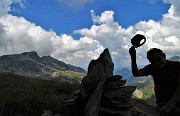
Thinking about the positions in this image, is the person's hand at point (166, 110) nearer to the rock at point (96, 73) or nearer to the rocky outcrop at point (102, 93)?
the rocky outcrop at point (102, 93)

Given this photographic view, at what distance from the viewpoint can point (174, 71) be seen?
9219 mm

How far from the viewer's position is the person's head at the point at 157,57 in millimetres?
9133

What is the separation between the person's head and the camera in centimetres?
913

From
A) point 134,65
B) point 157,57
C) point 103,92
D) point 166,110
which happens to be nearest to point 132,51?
point 134,65

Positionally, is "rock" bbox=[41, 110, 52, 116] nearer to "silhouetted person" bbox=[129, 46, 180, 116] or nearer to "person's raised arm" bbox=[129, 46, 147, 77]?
"person's raised arm" bbox=[129, 46, 147, 77]

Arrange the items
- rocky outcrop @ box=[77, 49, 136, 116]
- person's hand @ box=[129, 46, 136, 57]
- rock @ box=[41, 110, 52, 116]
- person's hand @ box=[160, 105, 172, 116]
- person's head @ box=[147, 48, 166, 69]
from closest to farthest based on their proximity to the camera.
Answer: person's hand @ box=[160, 105, 172, 116] < person's head @ box=[147, 48, 166, 69] < person's hand @ box=[129, 46, 136, 57] < rocky outcrop @ box=[77, 49, 136, 116] < rock @ box=[41, 110, 52, 116]

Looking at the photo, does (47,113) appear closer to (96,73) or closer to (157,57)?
(96,73)

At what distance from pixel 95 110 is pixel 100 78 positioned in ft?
5.46

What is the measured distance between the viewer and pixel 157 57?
9.13 meters

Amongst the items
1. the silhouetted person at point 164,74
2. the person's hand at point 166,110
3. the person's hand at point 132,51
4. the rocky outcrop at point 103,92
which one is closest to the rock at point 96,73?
the rocky outcrop at point 103,92

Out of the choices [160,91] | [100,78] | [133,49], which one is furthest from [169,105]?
[100,78]

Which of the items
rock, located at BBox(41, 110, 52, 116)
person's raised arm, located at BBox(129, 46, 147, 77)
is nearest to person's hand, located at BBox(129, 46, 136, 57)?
person's raised arm, located at BBox(129, 46, 147, 77)

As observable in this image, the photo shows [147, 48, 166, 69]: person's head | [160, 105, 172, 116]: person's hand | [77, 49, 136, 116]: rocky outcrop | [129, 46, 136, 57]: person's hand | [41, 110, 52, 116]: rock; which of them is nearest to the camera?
[160, 105, 172, 116]: person's hand

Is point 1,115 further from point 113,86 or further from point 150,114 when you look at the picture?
point 150,114
